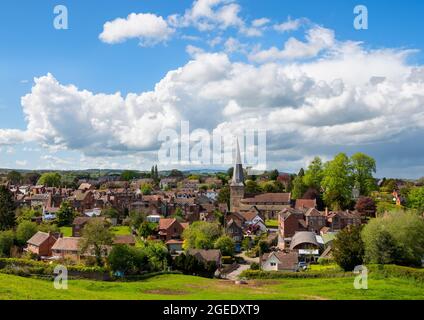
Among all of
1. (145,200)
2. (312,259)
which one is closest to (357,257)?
(312,259)

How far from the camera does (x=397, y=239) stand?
41281 millimetres

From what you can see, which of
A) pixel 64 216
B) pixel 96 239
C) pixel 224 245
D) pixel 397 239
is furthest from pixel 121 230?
pixel 397 239

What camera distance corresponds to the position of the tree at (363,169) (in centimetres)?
7762

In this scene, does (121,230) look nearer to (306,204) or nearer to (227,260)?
(227,260)

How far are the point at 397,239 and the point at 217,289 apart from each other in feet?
60.8

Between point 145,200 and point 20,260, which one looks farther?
point 145,200

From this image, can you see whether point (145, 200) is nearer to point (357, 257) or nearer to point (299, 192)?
point (299, 192)

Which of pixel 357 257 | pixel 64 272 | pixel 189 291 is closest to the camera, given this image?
pixel 189 291

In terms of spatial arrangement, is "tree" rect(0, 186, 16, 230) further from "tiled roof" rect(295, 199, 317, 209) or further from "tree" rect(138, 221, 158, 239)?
"tiled roof" rect(295, 199, 317, 209)

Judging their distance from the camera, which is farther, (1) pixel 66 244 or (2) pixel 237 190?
(2) pixel 237 190

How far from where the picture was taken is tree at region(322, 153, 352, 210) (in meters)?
75.5

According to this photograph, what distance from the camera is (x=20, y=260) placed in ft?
146

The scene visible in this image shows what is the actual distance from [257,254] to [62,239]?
75.4ft
